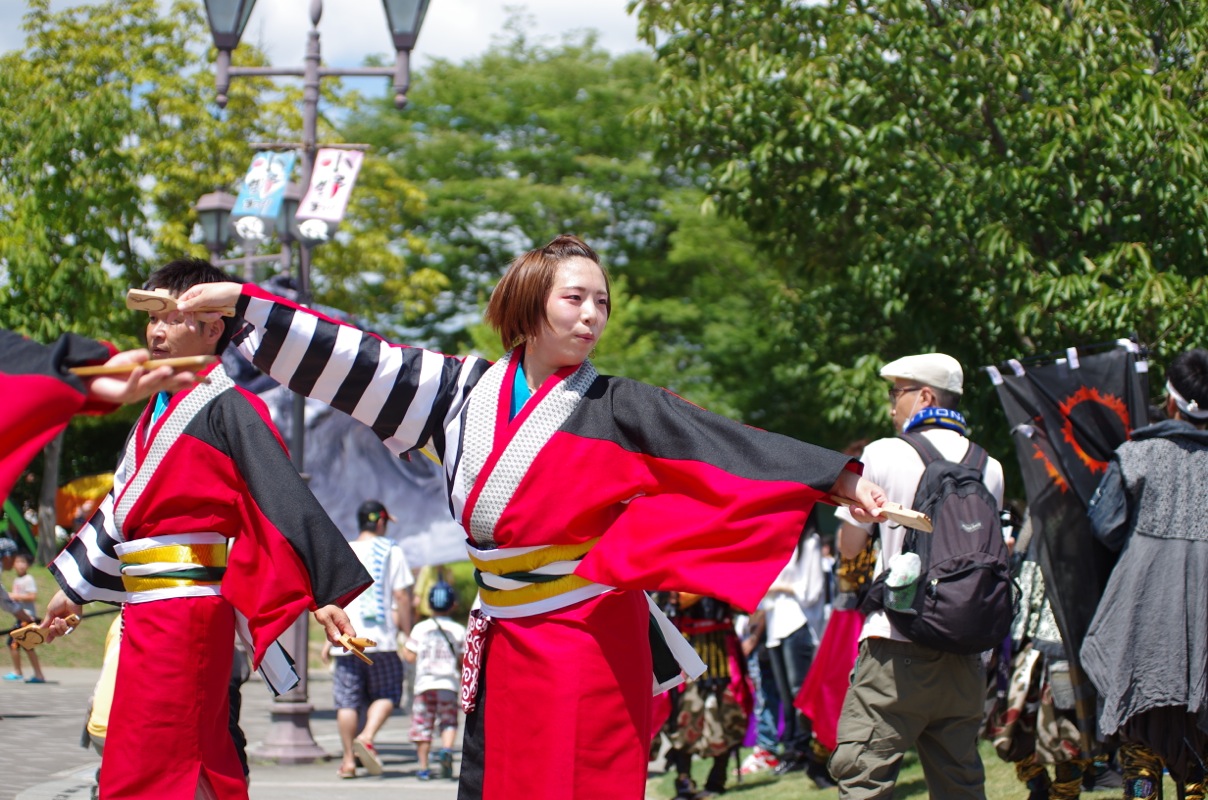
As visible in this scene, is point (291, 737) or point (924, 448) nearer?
point (924, 448)

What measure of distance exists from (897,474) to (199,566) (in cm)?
228

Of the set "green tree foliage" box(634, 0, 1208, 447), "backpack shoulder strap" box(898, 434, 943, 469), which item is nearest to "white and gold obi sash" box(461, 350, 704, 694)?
"backpack shoulder strap" box(898, 434, 943, 469)

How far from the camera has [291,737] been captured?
927 centimetres

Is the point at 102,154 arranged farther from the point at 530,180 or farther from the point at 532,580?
Answer: the point at 532,580

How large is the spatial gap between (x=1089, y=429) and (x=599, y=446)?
2839 millimetres

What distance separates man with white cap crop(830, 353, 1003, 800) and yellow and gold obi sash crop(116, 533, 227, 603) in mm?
2054

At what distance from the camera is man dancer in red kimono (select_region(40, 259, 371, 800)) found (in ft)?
13.0

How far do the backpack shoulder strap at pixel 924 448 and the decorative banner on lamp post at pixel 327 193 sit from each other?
5841 millimetres

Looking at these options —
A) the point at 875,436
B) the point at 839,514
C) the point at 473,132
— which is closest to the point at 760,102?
the point at 875,436

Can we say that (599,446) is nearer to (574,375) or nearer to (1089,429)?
(574,375)

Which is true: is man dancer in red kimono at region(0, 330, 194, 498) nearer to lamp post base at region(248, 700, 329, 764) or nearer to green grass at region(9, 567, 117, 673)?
lamp post base at region(248, 700, 329, 764)

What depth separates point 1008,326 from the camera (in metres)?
9.93

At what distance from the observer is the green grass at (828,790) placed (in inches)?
274

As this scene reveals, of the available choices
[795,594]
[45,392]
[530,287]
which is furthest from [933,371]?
[795,594]
